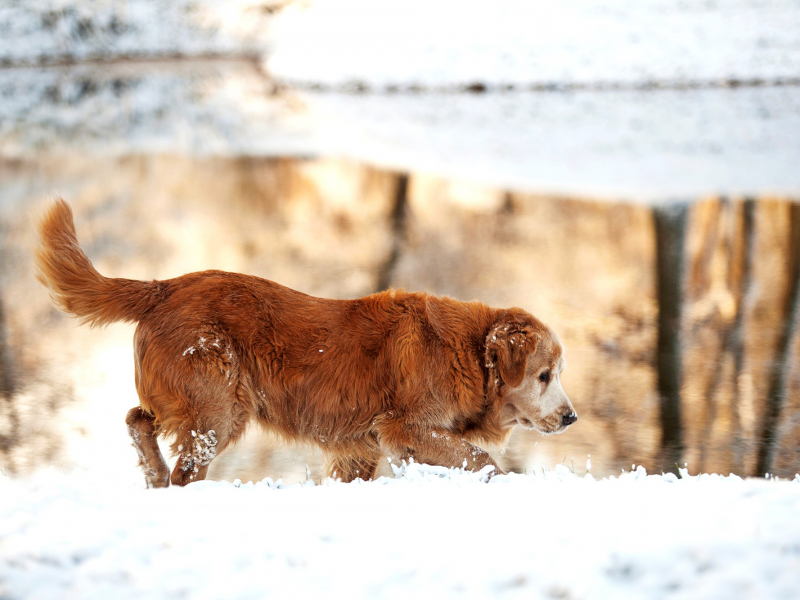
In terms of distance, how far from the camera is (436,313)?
4820 mm

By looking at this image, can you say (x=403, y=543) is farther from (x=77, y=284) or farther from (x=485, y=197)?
(x=485, y=197)

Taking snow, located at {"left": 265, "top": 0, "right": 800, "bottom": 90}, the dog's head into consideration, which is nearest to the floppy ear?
the dog's head

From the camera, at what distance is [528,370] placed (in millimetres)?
4867

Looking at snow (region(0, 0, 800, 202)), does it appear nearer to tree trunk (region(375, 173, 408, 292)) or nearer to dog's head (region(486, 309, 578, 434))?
tree trunk (region(375, 173, 408, 292))

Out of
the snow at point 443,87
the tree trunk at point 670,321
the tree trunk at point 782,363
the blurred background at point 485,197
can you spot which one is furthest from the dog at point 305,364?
the snow at point 443,87

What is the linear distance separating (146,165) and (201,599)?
13.8 metres

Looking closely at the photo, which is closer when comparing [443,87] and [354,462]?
[354,462]

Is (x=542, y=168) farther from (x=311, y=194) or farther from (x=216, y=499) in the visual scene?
(x=216, y=499)

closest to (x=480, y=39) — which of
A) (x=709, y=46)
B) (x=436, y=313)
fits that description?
(x=709, y=46)

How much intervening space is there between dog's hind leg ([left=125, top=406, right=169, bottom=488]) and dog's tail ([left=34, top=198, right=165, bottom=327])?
0.62 meters

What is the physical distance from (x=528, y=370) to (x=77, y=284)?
9.46 feet

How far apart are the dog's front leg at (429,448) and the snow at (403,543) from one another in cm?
87

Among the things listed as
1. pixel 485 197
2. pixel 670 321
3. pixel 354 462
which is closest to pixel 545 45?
pixel 485 197

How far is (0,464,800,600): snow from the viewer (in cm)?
271
